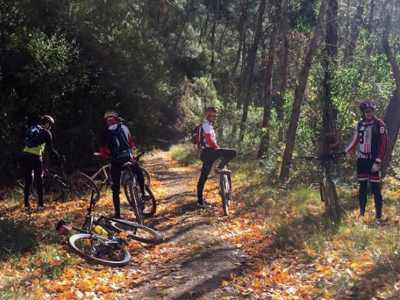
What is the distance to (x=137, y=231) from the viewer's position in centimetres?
882

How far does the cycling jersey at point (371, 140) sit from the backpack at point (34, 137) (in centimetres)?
672

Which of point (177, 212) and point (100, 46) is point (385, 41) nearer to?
point (177, 212)

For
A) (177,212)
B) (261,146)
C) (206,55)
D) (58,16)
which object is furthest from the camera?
(206,55)

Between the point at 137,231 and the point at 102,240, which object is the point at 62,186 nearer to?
the point at 137,231

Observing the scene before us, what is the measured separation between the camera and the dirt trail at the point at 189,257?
6.25 metres

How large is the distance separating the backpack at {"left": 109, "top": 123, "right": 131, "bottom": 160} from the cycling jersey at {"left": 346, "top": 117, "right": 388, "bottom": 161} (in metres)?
4.44

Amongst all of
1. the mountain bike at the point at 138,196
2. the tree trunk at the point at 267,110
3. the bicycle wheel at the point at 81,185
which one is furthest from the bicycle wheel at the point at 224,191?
the tree trunk at the point at 267,110

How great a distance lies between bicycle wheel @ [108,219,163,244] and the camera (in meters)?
8.30

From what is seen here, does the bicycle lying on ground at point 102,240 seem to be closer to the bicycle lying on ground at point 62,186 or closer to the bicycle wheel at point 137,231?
the bicycle wheel at point 137,231

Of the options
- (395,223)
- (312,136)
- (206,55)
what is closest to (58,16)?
(312,136)

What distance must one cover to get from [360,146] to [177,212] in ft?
14.3

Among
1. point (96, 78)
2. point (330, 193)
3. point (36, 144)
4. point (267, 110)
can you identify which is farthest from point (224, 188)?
point (267, 110)

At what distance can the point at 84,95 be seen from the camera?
14461mm

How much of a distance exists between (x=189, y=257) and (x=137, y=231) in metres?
1.59
